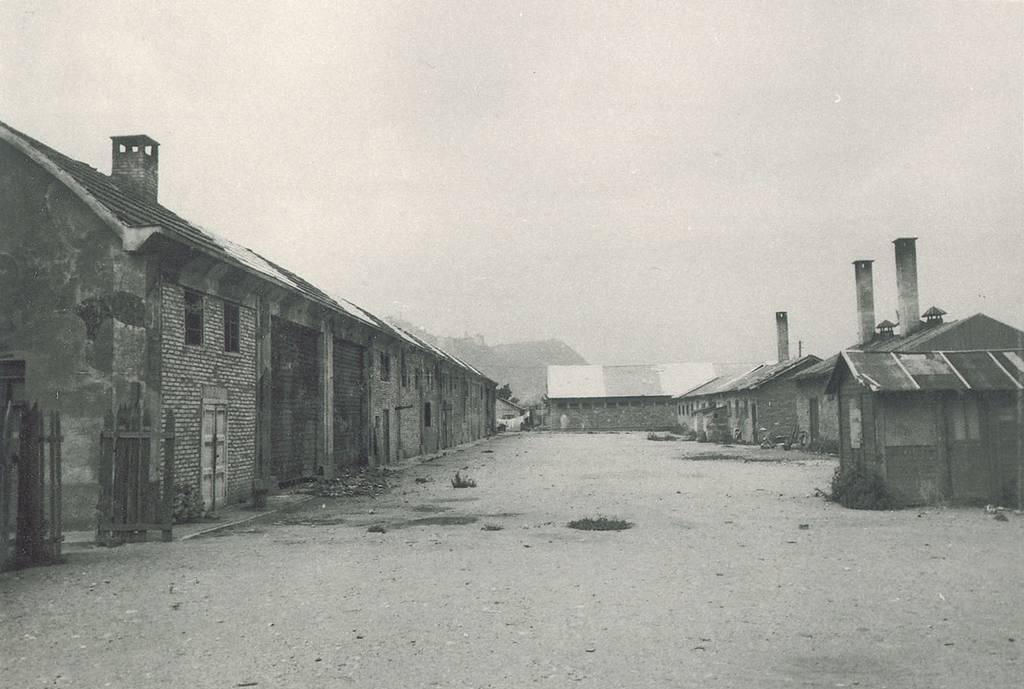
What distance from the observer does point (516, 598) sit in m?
6.92

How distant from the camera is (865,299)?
35.1 meters

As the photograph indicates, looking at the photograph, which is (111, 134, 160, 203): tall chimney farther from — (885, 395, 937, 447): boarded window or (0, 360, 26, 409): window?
(885, 395, 937, 447): boarded window

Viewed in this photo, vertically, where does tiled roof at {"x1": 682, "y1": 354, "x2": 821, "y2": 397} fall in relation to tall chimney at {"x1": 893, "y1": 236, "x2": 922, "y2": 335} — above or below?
below

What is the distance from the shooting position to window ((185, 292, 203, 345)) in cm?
1266

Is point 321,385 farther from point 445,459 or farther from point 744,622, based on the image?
point 744,622

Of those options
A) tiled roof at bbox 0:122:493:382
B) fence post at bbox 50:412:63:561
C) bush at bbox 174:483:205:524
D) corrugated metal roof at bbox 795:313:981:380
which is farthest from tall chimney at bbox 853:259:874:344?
fence post at bbox 50:412:63:561

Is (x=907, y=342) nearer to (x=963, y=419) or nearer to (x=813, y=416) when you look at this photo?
(x=813, y=416)

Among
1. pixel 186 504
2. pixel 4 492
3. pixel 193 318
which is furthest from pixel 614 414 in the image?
pixel 4 492

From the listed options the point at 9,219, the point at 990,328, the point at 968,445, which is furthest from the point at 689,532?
the point at 990,328

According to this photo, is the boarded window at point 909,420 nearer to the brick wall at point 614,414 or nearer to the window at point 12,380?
the window at point 12,380

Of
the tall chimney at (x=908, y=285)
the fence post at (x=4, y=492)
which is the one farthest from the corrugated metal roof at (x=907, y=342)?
the fence post at (x=4, y=492)

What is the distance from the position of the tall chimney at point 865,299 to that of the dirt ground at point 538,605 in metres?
24.8

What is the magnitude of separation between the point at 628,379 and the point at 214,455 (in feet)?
181

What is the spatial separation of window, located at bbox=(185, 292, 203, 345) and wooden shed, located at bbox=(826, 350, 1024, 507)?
37.9 feet
